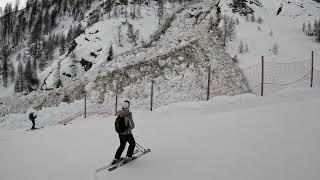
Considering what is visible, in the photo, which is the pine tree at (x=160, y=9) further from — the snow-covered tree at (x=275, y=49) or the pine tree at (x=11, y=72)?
the pine tree at (x=11, y=72)

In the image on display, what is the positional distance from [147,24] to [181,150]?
42.6 m

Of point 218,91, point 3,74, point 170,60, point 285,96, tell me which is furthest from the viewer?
point 3,74

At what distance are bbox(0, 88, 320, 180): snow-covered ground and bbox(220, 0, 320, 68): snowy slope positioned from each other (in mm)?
10431

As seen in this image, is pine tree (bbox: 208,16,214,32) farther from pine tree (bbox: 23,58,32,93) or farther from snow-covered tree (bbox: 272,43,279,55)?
pine tree (bbox: 23,58,32,93)

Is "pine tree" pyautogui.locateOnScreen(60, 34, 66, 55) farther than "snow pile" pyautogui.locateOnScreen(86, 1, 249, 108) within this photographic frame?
Yes

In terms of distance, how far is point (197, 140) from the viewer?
416 inches

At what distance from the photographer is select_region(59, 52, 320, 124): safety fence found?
2056 cm

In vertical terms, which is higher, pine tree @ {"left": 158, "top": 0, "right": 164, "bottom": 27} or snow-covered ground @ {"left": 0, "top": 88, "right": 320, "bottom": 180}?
pine tree @ {"left": 158, "top": 0, "right": 164, "bottom": 27}

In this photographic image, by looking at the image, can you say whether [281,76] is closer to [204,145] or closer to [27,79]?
[204,145]

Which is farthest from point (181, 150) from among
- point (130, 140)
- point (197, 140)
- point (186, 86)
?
point (186, 86)

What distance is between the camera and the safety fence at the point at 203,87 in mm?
20562

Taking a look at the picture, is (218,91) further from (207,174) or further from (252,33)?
(207,174)

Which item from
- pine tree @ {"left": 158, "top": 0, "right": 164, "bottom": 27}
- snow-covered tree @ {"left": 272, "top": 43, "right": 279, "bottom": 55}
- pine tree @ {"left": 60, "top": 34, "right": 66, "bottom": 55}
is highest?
pine tree @ {"left": 158, "top": 0, "right": 164, "bottom": 27}

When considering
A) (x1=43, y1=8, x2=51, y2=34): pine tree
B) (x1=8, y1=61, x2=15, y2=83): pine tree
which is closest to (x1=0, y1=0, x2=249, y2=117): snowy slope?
(x1=8, y1=61, x2=15, y2=83): pine tree
